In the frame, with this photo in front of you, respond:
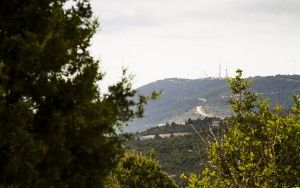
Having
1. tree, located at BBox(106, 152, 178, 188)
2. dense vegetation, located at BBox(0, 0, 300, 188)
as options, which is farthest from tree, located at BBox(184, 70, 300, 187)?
tree, located at BBox(106, 152, 178, 188)

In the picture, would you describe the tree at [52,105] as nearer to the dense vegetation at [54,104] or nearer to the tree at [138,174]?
the dense vegetation at [54,104]

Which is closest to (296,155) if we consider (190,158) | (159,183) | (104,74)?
(104,74)

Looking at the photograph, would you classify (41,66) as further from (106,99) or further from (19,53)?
(106,99)

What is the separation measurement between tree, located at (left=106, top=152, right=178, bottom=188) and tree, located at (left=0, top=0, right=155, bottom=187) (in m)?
27.7

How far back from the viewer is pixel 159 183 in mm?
42000

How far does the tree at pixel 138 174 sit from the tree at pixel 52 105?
27.7 meters

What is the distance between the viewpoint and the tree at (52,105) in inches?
366

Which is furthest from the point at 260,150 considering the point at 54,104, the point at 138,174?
the point at 138,174

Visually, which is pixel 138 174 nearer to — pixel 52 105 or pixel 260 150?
pixel 260 150

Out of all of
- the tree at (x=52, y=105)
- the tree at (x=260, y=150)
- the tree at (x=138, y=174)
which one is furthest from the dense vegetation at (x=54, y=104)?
the tree at (x=138, y=174)

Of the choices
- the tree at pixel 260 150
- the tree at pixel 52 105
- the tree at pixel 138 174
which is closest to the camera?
the tree at pixel 52 105

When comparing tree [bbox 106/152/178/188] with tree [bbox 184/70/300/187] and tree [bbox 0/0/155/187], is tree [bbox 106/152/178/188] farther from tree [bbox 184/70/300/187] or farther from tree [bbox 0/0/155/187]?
tree [bbox 0/0/155/187]

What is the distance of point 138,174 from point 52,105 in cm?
3106

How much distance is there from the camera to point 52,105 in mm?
10617
